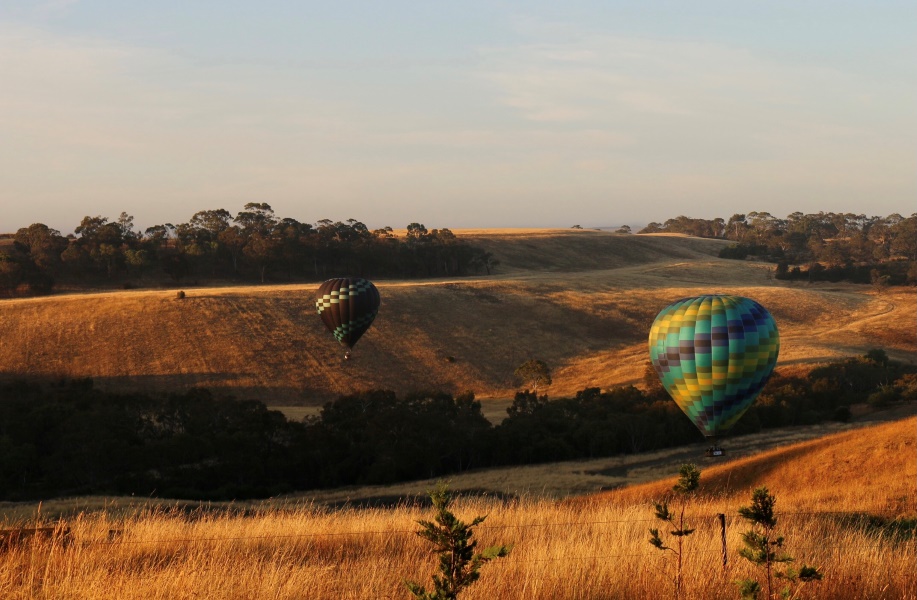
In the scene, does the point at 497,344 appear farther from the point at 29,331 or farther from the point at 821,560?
the point at 821,560

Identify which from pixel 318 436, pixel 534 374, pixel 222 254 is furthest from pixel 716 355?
pixel 222 254

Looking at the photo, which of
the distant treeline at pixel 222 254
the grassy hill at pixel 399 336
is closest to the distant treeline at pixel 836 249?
the grassy hill at pixel 399 336

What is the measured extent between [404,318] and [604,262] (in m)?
65.2

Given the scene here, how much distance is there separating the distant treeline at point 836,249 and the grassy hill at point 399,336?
11777mm

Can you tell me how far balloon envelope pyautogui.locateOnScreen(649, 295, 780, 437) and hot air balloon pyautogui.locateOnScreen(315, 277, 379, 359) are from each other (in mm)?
31861

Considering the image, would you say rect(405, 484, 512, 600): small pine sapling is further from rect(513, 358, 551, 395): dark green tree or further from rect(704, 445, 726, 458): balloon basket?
rect(513, 358, 551, 395): dark green tree

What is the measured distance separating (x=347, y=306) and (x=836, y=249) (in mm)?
96778

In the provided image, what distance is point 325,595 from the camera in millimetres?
8500

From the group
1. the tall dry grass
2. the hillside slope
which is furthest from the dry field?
the hillside slope

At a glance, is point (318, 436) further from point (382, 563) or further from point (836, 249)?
point (836, 249)

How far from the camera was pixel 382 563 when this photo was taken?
9.91 metres

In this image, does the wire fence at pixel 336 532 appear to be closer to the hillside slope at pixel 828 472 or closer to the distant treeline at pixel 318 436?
the hillside slope at pixel 828 472

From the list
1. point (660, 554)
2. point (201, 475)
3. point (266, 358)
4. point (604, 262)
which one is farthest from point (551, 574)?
point (604, 262)

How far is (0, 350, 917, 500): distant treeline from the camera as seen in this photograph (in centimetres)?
3697
